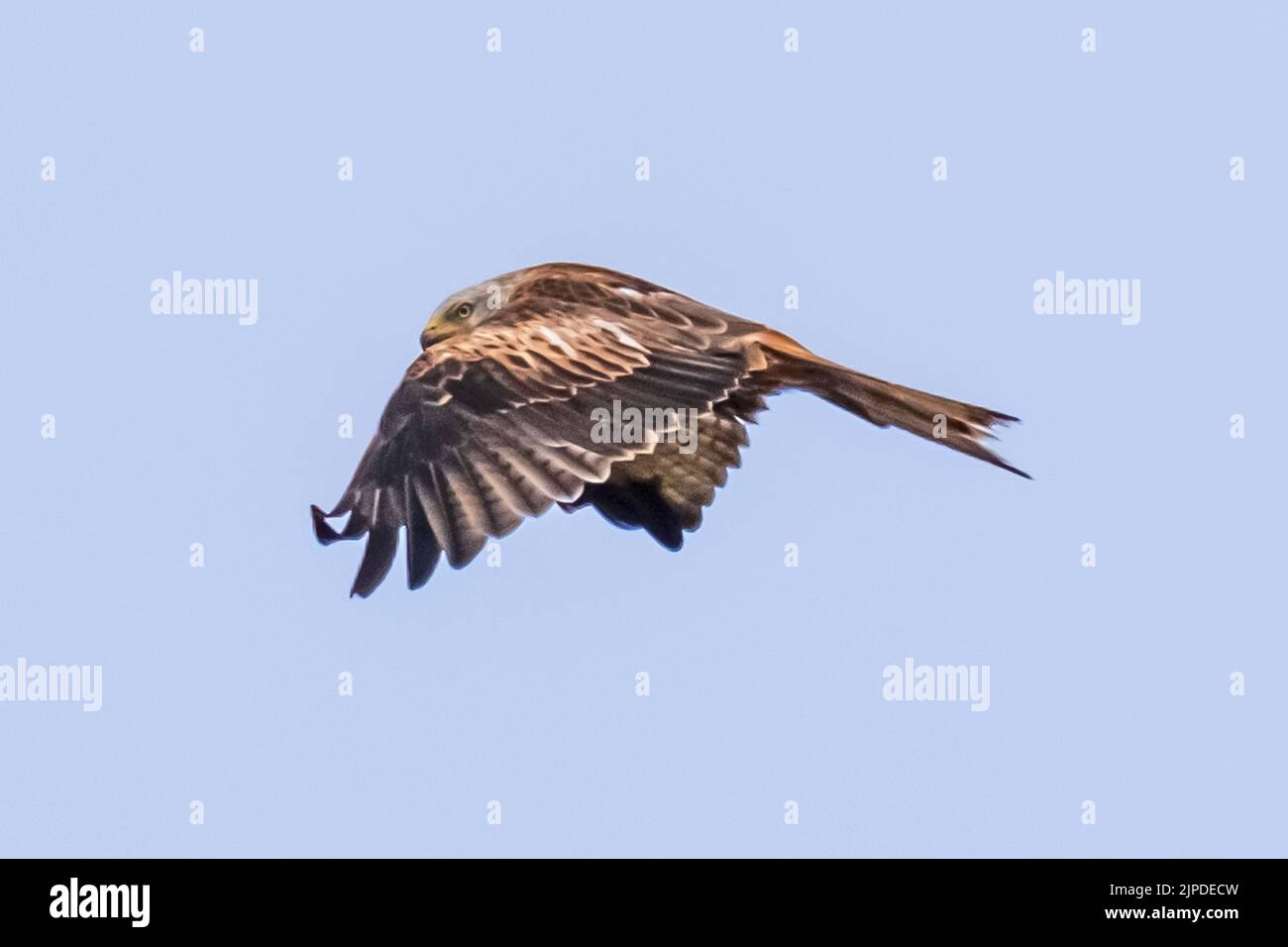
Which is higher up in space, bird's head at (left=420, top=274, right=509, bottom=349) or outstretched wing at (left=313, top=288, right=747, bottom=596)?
bird's head at (left=420, top=274, right=509, bottom=349)

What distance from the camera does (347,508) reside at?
960 centimetres

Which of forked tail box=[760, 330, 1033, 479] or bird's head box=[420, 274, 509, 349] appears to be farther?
bird's head box=[420, 274, 509, 349]

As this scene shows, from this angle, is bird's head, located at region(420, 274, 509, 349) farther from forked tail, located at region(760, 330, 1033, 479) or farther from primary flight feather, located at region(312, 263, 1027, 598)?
forked tail, located at region(760, 330, 1033, 479)

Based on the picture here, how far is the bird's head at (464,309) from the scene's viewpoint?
433 inches

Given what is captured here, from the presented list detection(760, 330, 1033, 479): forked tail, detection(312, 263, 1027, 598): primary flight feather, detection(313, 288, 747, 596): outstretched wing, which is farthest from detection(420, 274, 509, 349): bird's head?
detection(760, 330, 1033, 479): forked tail

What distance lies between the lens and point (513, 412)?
994cm

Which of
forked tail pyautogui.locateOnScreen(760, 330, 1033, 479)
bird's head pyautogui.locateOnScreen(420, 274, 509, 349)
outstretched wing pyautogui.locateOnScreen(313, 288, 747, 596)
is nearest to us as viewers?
outstretched wing pyautogui.locateOnScreen(313, 288, 747, 596)

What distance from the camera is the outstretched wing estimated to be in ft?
30.9

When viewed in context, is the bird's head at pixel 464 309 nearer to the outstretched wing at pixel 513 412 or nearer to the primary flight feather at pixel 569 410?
the primary flight feather at pixel 569 410

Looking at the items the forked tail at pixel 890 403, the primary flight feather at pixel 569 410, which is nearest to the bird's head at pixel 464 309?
the primary flight feather at pixel 569 410

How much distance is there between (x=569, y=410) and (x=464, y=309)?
1361mm

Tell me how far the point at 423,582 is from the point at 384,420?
3.13 feet

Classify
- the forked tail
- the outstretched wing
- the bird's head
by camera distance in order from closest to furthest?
the outstretched wing < the forked tail < the bird's head

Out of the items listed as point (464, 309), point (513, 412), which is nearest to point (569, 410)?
point (513, 412)
